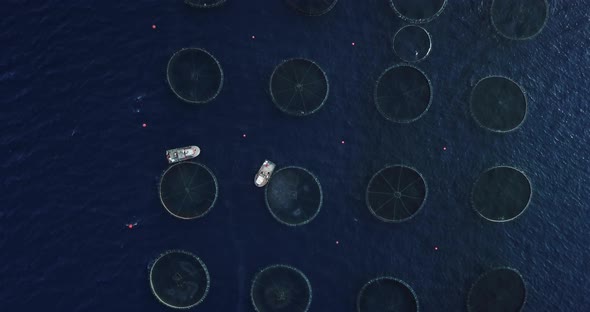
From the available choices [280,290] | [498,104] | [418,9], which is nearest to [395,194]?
[498,104]

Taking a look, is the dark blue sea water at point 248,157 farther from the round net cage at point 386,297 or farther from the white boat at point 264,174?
the white boat at point 264,174

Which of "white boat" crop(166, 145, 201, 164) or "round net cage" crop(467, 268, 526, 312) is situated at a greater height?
"white boat" crop(166, 145, 201, 164)

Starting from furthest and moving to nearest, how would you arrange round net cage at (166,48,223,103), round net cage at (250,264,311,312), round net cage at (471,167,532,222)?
1. round net cage at (471,167,532,222)
2. round net cage at (166,48,223,103)
3. round net cage at (250,264,311,312)

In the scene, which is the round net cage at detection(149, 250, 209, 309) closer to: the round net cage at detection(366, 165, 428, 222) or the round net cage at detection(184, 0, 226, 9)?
the round net cage at detection(366, 165, 428, 222)

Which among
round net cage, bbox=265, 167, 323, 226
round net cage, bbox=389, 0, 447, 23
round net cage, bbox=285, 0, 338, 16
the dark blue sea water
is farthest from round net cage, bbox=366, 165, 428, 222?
round net cage, bbox=285, 0, 338, 16

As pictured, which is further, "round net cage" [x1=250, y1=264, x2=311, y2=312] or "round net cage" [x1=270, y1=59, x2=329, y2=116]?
"round net cage" [x1=270, y1=59, x2=329, y2=116]

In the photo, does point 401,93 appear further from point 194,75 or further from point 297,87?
point 194,75

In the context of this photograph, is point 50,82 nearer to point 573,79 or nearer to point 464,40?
point 464,40

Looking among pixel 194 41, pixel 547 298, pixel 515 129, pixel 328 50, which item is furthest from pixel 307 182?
pixel 547 298
